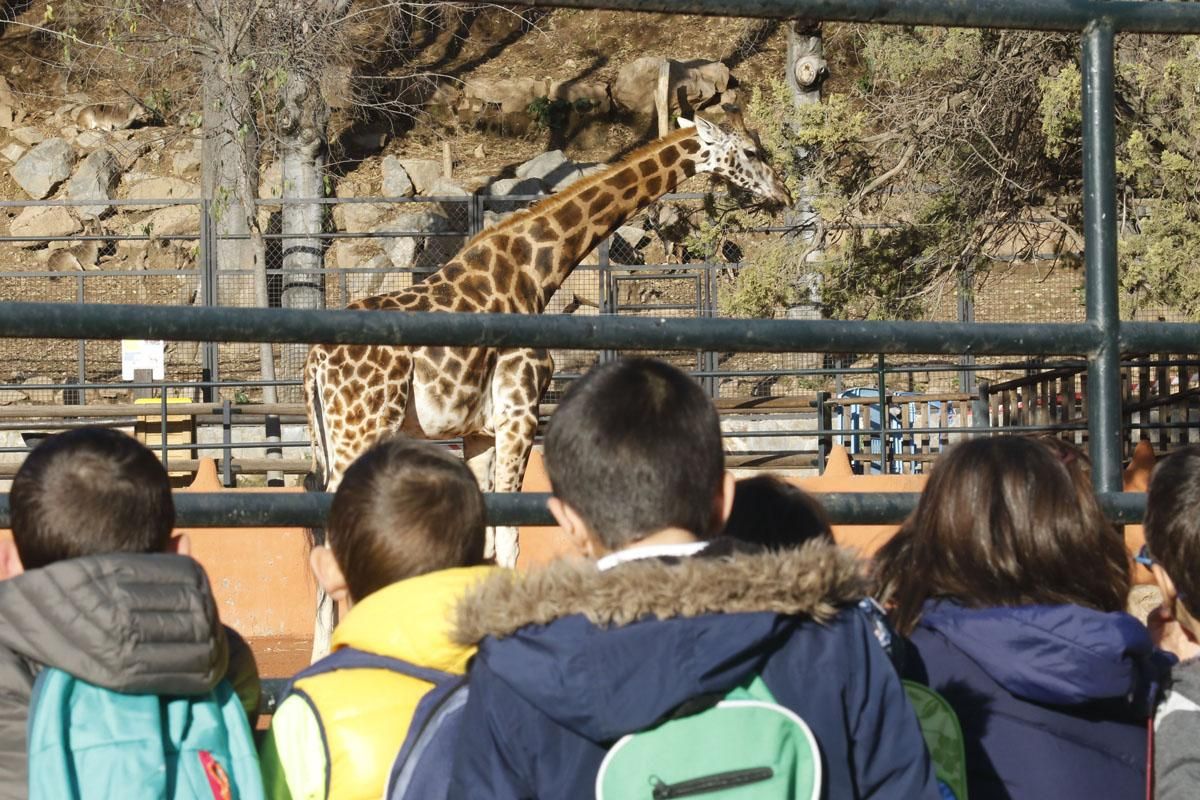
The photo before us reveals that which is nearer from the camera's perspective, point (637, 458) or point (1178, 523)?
point (637, 458)

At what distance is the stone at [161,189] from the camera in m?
23.0

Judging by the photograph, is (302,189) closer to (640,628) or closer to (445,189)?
(445,189)

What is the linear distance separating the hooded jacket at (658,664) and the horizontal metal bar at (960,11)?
0.92 meters

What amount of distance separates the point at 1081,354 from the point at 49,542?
1521 millimetres

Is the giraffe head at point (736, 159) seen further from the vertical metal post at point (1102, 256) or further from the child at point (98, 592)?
the child at point (98, 592)

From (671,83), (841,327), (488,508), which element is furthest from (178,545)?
(671,83)

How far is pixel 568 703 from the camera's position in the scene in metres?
1.56

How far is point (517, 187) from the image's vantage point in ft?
77.0

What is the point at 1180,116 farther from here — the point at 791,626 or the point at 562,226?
the point at 791,626

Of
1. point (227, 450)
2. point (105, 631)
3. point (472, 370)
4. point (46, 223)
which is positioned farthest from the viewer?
point (46, 223)

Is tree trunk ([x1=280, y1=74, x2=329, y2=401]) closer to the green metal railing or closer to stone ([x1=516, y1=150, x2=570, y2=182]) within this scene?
stone ([x1=516, y1=150, x2=570, y2=182])

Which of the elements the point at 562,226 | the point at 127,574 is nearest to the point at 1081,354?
the point at 127,574

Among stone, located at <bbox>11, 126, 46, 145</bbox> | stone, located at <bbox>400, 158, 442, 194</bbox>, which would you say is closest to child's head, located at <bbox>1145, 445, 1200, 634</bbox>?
stone, located at <bbox>400, 158, 442, 194</bbox>

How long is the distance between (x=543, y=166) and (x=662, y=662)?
22671 millimetres
